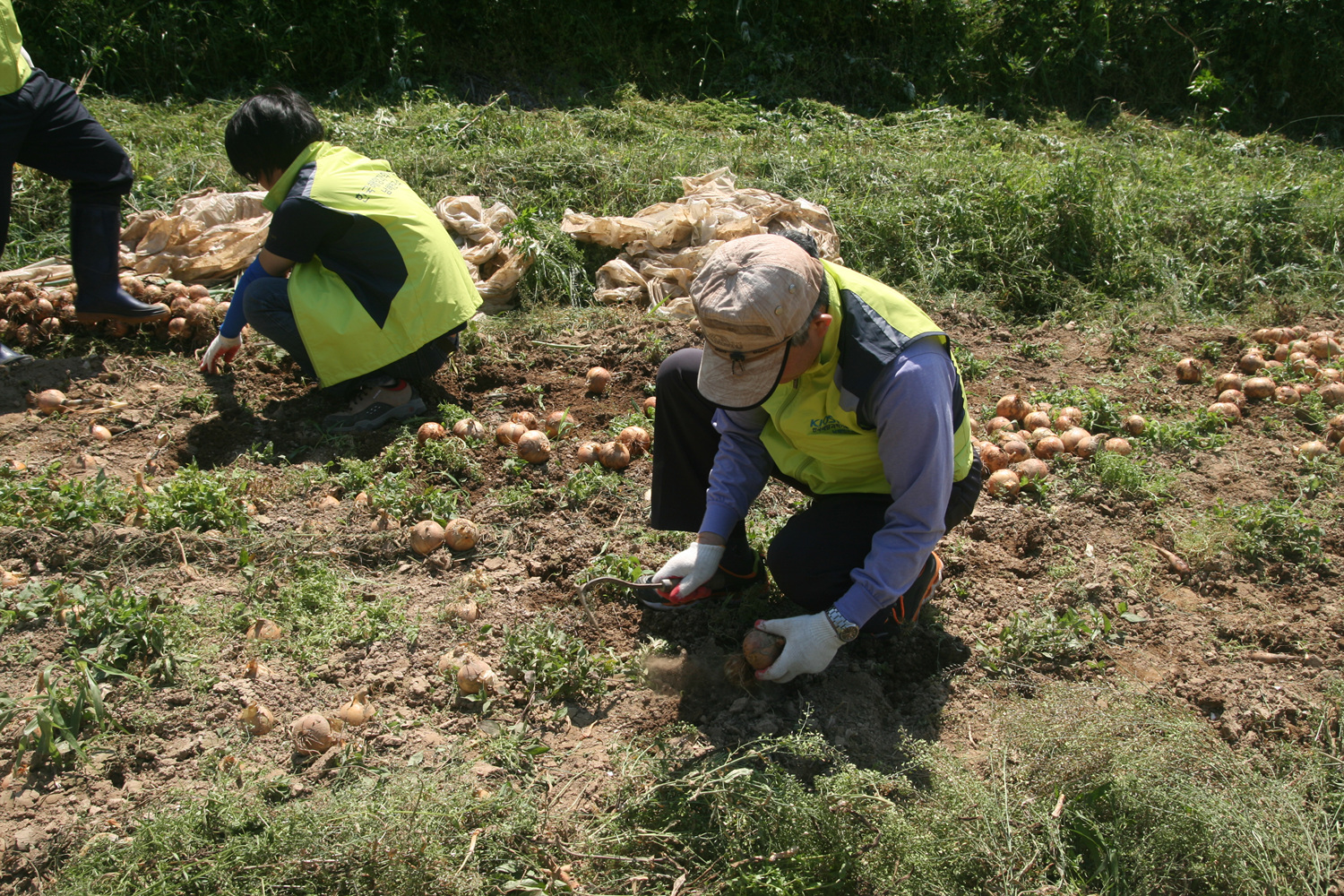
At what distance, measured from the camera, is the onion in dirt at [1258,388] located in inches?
155

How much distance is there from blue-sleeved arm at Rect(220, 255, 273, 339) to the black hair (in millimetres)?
424

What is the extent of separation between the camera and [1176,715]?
2270 millimetres

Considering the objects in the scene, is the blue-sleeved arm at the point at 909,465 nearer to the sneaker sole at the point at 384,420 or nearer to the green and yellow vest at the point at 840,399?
the green and yellow vest at the point at 840,399

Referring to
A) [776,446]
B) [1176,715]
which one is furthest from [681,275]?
[1176,715]

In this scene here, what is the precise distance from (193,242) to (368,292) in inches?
66.8

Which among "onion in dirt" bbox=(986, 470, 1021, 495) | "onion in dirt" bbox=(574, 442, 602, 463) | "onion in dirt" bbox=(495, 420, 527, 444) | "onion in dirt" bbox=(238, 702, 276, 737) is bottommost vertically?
"onion in dirt" bbox=(238, 702, 276, 737)

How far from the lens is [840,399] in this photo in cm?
222

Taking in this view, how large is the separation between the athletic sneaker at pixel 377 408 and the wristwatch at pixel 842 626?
2.18m

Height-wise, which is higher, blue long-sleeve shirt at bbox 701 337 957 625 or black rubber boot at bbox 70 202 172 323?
blue long-sleeve shirt at bbox 701 337 957 625

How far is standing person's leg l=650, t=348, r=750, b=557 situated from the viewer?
267 cm

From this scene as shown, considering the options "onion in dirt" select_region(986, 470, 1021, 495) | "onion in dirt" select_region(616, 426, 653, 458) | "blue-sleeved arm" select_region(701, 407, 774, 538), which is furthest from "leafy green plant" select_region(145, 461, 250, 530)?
"onion in dirt" select_region(986, 470, 1021, 495)

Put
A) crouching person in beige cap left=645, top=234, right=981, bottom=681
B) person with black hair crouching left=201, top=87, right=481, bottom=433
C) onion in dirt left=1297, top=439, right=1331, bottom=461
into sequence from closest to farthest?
crouching person in beige cap left=645, top=234, right=981, bottom=681, person with black hair crouching left=201, top=87, right=481, bottom=433, onion in dirt left=1297, top=439, right=1331, bottom=461

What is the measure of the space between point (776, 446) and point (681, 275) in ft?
7.71

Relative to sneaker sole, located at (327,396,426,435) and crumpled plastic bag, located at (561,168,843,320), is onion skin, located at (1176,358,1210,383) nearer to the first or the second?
crumpled plastic bag, located at (561,168,843,320)
